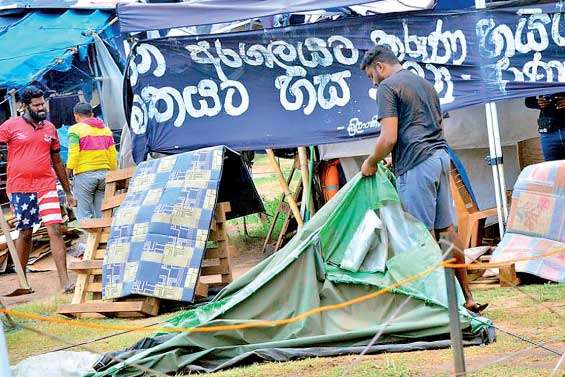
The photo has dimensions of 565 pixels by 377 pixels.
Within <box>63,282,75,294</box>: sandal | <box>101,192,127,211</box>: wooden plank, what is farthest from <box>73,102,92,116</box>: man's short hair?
<box>63,282,75,294</box>: sandal

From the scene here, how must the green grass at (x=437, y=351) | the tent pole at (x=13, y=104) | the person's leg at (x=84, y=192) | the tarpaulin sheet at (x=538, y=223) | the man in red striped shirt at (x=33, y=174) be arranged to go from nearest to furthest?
the green grass at (x=437, y=351) → the tarpaulin sheet at (x=538, y=223) → the man in red striped shirt at (x=33, y=174) → the person's leg at (x=84, y=192) → the tent pole at (x=13, y=104)

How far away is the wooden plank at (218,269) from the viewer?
31.9 ft

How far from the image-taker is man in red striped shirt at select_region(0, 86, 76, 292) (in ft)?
35.6

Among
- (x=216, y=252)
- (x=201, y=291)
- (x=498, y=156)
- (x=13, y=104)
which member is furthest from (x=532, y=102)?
(x=13, y=104)

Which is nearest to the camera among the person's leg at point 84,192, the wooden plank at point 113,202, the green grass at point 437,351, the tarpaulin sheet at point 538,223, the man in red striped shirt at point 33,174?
the green grass at point 437,351

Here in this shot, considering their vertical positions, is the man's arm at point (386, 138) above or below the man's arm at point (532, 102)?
above

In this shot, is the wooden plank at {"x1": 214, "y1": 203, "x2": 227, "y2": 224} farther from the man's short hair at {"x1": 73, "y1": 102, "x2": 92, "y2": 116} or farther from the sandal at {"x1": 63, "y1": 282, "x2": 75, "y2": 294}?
the man's short hair at {"x1": 73, "y1": 102, "x2": 92, "y2": 116}

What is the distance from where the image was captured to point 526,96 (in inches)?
392

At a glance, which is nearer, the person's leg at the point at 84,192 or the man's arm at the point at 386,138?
the man's arm at the point at 386,138

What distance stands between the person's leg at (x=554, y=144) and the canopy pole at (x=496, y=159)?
59 centimetres

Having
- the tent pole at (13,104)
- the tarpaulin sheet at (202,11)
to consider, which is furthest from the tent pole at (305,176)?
the tent pole at (13,104)

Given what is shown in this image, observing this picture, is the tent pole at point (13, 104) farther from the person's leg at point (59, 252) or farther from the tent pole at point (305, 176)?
the tent pole at point (305, 176)

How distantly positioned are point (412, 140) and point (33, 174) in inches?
200

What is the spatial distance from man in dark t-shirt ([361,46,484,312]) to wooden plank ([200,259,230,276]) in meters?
2.67
